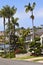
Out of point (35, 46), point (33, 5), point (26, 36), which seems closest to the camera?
point (35, 46)

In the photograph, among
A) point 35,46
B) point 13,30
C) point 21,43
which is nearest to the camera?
point 35,46

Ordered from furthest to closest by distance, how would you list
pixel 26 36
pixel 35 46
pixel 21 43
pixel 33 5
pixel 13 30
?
pixel 13 30 → pixel 26 36 → pixel 21 43 → pixel 33 5 → pixel 35 46

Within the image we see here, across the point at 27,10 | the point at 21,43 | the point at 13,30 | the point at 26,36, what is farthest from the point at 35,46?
the point at 13,30

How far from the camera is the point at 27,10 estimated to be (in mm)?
71375

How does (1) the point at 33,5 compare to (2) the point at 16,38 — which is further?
(2) the point at 16,38

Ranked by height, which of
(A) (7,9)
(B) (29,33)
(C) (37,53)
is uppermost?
(A) (7,9)

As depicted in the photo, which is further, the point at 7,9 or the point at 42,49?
the point at 7,9

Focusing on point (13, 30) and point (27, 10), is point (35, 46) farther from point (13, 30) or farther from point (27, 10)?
point (13, 30)

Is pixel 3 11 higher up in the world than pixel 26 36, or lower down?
higher up

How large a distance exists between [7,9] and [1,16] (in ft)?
9.68

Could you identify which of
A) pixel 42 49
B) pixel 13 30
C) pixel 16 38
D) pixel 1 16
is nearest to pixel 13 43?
pixel 16 38

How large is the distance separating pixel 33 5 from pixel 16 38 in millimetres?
21378

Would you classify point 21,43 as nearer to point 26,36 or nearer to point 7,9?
point 26,36

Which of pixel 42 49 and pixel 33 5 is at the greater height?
pixel 33 5
